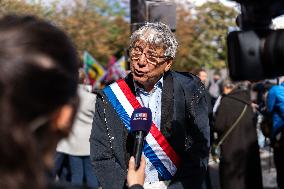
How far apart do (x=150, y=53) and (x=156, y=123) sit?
408 mm

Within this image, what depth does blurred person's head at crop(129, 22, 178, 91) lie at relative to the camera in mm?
4027

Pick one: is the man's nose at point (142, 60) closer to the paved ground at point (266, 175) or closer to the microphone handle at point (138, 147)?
the microphone handle at point (138, 147)

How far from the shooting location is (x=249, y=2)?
2.99m

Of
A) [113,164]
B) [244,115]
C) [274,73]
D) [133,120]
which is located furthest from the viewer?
[244,115]

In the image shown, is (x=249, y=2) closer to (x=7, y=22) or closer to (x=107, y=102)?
(x=107, y=102)

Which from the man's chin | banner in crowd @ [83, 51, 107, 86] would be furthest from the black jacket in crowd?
banner in crowd @ [83, 51, 107, 86]

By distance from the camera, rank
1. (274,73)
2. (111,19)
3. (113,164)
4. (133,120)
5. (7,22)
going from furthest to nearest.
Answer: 1. (111,19)
2. (113,164)
3. (133,120)
4. (274,73)
5. (7,22)

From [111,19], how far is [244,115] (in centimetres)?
3241

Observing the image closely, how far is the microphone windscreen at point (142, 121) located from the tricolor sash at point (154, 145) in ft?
1.41

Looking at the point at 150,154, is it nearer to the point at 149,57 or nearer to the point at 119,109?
the point at 119,109

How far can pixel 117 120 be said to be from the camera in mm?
3955

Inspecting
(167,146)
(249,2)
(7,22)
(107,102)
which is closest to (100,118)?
(107,102)

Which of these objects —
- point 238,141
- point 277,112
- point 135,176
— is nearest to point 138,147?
point 135,176

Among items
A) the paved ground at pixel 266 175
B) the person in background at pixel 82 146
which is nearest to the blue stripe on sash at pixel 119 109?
the person in background at pixel 82 146
